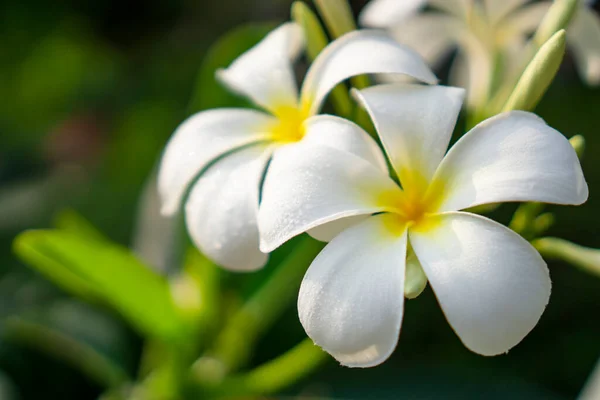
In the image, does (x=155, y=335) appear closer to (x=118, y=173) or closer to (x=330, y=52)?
(x=330, y=52)

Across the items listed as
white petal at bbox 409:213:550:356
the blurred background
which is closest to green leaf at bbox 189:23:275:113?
the blurred background

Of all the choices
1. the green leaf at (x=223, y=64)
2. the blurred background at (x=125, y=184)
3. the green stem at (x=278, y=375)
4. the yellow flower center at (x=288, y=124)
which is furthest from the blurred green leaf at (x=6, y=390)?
the yellow flower center at (x=288, y=124)

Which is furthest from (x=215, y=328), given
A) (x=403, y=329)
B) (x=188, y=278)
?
(x=403, y=329)

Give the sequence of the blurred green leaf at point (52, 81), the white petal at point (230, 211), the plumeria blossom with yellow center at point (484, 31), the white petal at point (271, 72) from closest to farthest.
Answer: the white petal at point (230, 211) → the white petal at point (271, 72) → the plumeria blossom with yellow center at point (484, 31) → the blurred green leaf at point (52, 81)

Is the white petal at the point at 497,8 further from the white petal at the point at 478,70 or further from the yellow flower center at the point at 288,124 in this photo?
the yellow flower center at the point at 288,124

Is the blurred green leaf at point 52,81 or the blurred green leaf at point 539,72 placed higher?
the blurred green leaf at point 539,72

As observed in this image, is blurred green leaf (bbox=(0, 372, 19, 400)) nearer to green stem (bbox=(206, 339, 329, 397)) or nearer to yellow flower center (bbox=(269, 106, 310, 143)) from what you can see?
green stem (bbox=(206, 339, 329, 397))
